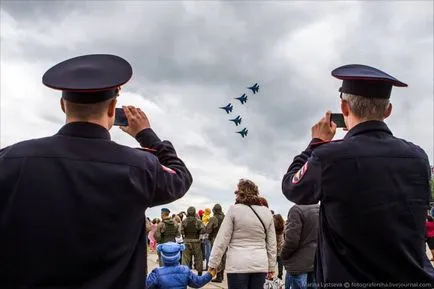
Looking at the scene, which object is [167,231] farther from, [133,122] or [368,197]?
[368,197]

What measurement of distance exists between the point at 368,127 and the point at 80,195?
5.07 ft

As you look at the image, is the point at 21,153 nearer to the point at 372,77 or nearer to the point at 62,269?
the point at 62,269

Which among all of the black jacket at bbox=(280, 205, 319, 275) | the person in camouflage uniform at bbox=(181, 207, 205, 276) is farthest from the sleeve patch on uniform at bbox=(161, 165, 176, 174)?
the person in camouflage uniform at bbox=(181, 207, 205, 276)

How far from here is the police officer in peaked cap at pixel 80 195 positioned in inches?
95.2

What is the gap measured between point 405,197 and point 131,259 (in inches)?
55.8

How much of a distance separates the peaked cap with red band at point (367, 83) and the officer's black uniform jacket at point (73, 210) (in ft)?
4.00

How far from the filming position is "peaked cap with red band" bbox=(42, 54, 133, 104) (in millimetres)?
2609

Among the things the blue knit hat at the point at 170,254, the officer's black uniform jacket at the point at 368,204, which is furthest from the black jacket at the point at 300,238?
the officer's black uniform jacket at the point at 368,204

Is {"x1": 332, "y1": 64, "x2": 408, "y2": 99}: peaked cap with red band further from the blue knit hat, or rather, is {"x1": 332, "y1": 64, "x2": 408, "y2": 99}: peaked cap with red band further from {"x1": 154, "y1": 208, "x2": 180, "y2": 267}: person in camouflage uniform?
{"x1": 154, "y1": 208, "x2": 180, "y2": 267}: person in camouflage uniform

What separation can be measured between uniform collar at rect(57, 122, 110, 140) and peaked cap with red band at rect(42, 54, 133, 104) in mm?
112

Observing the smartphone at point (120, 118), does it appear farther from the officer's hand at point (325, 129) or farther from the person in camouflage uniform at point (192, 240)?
the person in camouflage uniform at point (192, 240)

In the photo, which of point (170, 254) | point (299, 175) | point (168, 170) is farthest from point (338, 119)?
point (170, 254)

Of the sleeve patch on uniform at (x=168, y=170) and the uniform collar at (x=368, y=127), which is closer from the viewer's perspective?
the sleeve patch on uniform at (x=168, y=170)

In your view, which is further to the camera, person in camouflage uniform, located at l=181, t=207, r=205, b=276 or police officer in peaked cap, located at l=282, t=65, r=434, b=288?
person in camouflage uniform, located at l=181, t=207, r=205, b=276
